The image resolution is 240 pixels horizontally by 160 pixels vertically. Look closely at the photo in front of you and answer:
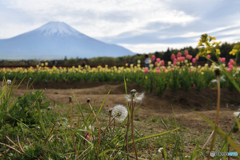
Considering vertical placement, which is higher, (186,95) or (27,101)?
(27,101)

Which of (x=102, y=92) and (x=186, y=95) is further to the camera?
(x=102, y=92)

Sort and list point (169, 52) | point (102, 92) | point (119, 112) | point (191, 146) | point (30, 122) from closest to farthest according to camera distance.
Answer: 1. point (119, 112)
2. point (191, 146)
3. point (30, 122)
4. point (102, 92)
5. point (169, 52)

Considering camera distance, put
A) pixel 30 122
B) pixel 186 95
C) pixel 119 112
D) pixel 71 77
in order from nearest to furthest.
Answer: pixel 119 112 → pixel 30 122 → pixel 186 95 → pixel 71 77

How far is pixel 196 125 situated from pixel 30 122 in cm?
270

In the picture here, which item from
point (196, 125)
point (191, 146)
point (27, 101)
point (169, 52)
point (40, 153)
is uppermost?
point (169, 52)

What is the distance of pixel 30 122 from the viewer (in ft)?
7.51

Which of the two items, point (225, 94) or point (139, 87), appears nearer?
point (225, 94)

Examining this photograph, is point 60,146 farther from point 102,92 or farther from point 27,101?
point 102,92

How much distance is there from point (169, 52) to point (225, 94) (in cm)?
1854

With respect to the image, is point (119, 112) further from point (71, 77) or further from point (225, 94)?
point (71, 77)

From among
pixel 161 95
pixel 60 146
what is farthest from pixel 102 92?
pixel 60 146

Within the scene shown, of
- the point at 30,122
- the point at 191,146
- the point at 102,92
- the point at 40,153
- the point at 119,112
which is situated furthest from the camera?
the point at 102,92

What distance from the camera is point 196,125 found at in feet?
11.9

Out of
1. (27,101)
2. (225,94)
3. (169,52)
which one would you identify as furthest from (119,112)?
(169,52)
